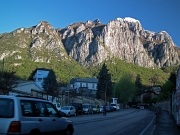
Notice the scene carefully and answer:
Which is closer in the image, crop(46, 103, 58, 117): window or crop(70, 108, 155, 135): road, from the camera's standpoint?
crop(46, 103, 58, 117): window

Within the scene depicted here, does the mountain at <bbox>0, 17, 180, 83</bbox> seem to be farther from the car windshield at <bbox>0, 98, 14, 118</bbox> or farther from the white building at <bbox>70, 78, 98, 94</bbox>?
the car windshield at <bbox>0, 98, 14, 118</bbox>

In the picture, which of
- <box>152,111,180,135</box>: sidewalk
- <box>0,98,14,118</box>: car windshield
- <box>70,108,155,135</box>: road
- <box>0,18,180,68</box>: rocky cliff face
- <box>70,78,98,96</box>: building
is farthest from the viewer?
<box>0,18,180,68</box>: rocky cliff face

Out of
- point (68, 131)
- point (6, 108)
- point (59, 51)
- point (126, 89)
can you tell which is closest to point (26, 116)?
point (6, 108)

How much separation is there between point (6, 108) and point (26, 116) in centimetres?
61

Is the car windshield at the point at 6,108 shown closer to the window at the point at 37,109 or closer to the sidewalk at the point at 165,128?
the window at the point at 37,109

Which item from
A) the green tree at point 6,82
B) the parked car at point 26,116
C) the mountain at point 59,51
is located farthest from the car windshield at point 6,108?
the mountain at point 59,51

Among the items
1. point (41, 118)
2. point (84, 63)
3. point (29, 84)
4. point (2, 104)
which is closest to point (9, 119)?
point (2, 104)

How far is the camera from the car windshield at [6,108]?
7.41 meters

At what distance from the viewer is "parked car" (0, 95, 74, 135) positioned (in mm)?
7258

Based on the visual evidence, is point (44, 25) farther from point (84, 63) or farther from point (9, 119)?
point (9, 119)

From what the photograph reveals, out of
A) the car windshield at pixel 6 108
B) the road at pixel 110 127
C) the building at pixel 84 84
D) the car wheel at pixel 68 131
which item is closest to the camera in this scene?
the car windshield at pixel 6 108

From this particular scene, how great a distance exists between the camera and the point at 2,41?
134500mm

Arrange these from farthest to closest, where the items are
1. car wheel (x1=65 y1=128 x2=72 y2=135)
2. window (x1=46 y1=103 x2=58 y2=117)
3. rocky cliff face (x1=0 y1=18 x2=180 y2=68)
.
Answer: rocky cliff face (x1=0 y1=18 x2=180 y2=68) → car wheel (x1=65 y1=128 x2=72 y2=135) → window (x1=46 y1=103 x2=58 y2=117)

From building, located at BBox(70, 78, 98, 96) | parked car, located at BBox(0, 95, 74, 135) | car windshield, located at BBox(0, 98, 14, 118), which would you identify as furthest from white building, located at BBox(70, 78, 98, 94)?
car windshield, located at BBox(0, 98, 14, 118)
